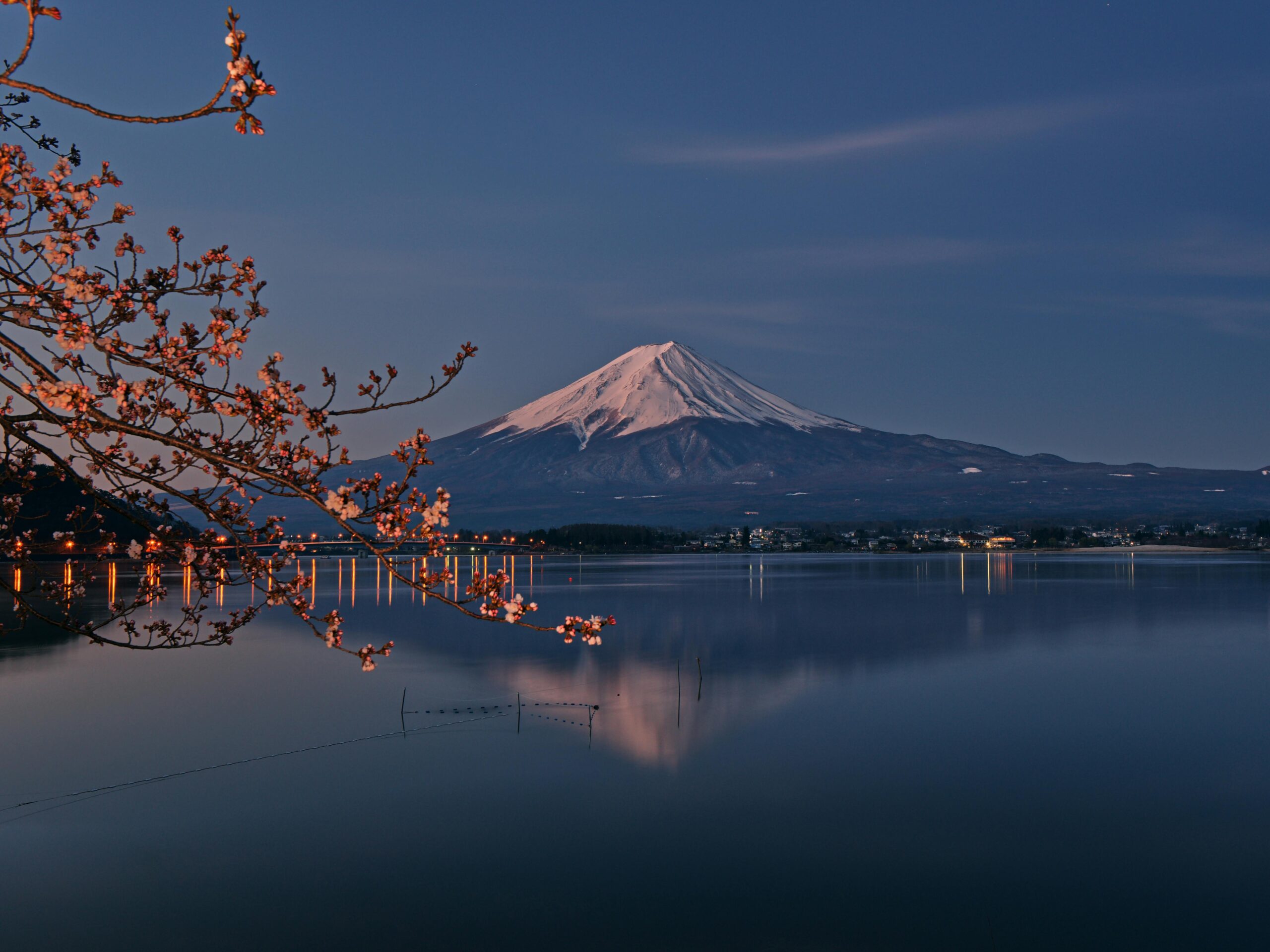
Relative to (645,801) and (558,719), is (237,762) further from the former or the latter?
(645,801)

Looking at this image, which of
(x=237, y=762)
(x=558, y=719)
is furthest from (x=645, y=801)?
(x=237, y=762)

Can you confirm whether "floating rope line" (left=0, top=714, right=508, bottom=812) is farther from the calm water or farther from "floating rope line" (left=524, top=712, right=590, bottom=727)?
"floating rope line" (left=524, top=712, right=590, bottom=727)

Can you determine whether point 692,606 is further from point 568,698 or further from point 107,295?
point 107,295

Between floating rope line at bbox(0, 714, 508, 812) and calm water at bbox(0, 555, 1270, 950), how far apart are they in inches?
9.6

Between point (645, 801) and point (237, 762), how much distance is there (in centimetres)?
750

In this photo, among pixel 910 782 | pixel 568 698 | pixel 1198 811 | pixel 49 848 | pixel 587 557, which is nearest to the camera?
pixel 49 848

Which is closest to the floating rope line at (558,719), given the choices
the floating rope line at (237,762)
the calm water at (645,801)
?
the calm water at (645,801)

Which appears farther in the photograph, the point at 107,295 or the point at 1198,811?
the point at 1198,811

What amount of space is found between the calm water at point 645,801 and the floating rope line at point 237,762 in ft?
0.80

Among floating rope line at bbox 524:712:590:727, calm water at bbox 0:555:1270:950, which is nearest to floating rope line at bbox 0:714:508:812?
calm water at bbox 0:555:1270:950

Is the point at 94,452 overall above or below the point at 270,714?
above

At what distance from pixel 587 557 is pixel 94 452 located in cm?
18694

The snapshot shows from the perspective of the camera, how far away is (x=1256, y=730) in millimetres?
19906

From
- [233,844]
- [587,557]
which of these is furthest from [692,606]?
[587,557]
